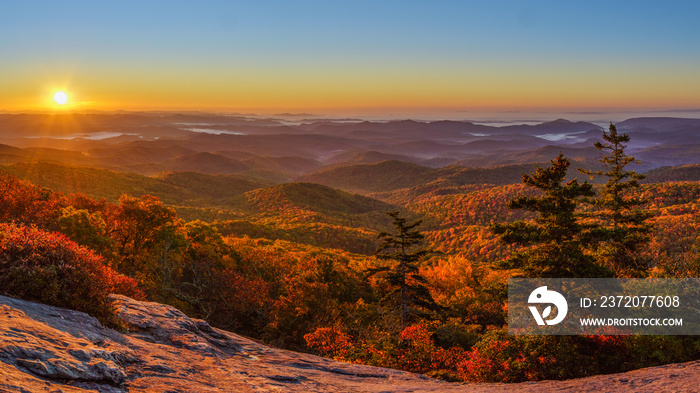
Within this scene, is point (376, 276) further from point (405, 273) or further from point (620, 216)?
point (620, 216)


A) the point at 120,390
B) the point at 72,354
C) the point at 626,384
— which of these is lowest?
the point at 626,384

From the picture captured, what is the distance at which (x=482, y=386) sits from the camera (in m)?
11.9

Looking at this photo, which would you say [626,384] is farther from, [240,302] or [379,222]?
[379,222]

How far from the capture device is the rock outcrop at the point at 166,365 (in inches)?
244

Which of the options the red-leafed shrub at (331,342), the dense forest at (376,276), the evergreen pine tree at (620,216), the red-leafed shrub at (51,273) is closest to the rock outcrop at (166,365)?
the red-leafed shrub at (51,273)

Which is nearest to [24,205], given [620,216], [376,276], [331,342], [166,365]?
[166,365]

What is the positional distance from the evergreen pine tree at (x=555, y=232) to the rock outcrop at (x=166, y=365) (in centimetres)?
494

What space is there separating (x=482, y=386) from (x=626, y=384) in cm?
411

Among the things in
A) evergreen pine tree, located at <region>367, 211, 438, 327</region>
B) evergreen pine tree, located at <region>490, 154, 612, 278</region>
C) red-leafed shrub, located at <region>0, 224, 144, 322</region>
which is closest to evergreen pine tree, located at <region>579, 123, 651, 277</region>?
evergreen pine tree, located at <region>490, 154, 612, 278</region>

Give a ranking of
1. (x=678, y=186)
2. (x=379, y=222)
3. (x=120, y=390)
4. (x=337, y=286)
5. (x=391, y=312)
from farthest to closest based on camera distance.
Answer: (x=379, y=222) < (x=678, y=186) < (x=337, y=286) < (x=391, y=312) < (x=120, y=390)

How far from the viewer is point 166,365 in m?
Answer: 8.21

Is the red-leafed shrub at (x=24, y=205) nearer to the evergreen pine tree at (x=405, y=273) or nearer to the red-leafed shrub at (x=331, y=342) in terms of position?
the red-leafed shrub at (x=331, y=342)

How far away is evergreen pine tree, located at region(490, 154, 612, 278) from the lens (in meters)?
Result: 16.2

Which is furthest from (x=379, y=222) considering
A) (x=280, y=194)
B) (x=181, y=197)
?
(x=181, y=197)
